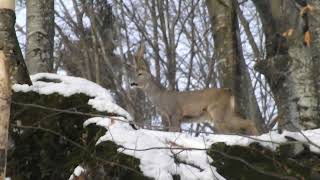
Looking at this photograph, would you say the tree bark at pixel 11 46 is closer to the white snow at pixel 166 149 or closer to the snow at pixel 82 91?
the snow at pixel 82 91

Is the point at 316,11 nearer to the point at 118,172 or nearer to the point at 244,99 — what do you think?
the point at 244,99

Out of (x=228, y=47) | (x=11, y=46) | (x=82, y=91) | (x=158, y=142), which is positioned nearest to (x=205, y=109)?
(x=228, y=47)

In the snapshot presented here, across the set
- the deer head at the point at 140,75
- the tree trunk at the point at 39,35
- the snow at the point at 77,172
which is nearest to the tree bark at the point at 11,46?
the snow at the point at 77,172

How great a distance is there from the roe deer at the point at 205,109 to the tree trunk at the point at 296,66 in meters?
0.95

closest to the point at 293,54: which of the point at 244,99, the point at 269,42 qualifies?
the point at 269,42

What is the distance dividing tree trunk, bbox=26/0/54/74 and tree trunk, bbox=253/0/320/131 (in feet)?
10.8

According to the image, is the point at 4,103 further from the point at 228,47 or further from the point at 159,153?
the point at 228,47

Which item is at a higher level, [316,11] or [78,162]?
[316,11]

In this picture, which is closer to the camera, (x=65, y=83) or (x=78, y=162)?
(x=78, y=162)

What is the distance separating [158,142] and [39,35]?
3.46 m

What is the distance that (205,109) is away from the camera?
34.8 ft

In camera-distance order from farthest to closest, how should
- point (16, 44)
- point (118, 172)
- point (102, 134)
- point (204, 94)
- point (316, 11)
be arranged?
point (204, 94) < point (316, 11) < point (16, 44) < point (102, 134) < point (118, 172)

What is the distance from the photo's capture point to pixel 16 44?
22.2 ft

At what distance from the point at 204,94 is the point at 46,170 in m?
4.73
